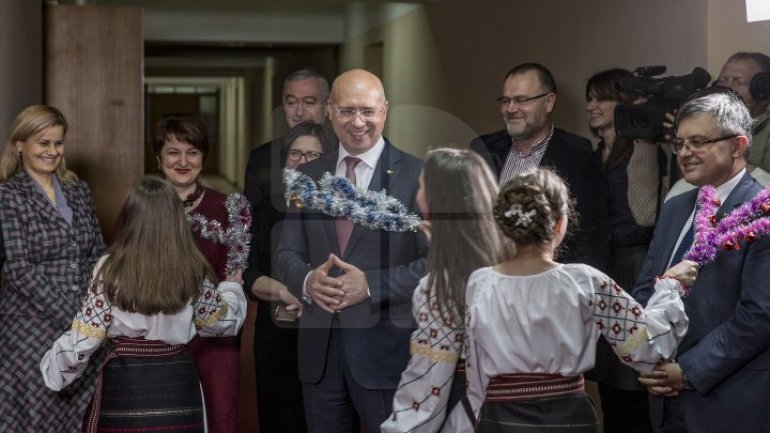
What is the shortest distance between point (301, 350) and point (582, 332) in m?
0.86

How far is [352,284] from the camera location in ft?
8.44

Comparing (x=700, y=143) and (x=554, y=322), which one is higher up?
(x=700, y=143)

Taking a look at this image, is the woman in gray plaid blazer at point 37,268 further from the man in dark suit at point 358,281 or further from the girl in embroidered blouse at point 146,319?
the man in dark suit at point 358,281

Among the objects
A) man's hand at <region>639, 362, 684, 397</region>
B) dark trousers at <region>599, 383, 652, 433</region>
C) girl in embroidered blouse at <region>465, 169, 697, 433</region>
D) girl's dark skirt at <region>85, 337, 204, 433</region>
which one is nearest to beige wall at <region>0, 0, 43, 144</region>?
girl's dark skirt at <region>85, 337, 204, 433</region>

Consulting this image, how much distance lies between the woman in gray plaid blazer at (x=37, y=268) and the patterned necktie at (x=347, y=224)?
2.99 ft

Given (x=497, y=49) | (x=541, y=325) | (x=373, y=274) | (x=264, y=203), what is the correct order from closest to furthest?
(x=541, y=325), (x=373, y=274), (x=497, y=49), (x=264, y=203)

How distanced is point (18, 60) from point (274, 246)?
1193 mm

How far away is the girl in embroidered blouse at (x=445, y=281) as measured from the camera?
2.20m

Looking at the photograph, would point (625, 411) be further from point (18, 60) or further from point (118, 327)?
point (18, 60)

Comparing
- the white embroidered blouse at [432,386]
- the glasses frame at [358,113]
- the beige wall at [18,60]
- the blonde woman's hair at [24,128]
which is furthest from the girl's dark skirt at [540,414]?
the beige wall at [18,60]

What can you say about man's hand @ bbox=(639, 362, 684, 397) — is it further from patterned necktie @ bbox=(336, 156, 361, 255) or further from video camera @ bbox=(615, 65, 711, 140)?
patterned necktie @ bbox=(336, 156, 361, 255)

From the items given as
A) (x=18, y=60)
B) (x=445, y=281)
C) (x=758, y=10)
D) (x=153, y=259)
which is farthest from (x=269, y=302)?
(x=758, y=10)

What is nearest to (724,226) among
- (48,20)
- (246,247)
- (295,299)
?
(295,299)

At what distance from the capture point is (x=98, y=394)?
2637 millimetres
